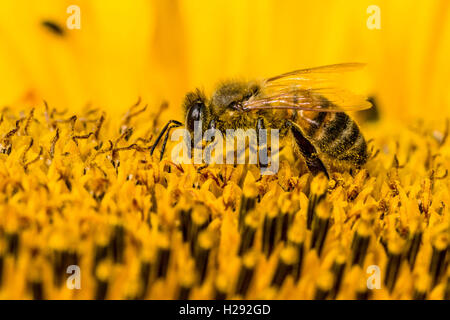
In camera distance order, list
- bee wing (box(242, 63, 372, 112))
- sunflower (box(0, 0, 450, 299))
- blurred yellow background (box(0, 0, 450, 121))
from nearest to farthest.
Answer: sunflower (box(0, 0, 450, 299)) < bee wing (box(242, 63, 372, 112)) < blurred yellow background (box(0, 0, 450, 121))

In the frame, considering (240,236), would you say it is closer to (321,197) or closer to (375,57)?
(321,197)

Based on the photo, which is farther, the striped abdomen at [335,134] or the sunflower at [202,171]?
the striped abdomen at [335,134]

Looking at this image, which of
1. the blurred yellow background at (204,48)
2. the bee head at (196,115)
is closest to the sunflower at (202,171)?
the blurred yellow background at (204,48)

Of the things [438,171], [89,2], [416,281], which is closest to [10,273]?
[416,281]

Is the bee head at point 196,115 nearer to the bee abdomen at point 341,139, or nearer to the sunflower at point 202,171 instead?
the sunflower at point 202,171

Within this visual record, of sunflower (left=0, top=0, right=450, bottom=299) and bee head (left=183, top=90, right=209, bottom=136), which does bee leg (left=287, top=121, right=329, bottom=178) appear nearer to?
sunflower (left=0, top=0, right=450, bottom=299)

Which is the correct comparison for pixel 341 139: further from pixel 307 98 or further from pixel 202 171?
pixel 202 171

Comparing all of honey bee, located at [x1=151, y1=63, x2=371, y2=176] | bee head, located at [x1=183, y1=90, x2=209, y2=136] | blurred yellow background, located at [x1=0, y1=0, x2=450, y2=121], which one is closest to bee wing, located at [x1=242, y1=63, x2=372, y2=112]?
honey bee, located at [x1=151, y1=63, x2=371, y2=176]
